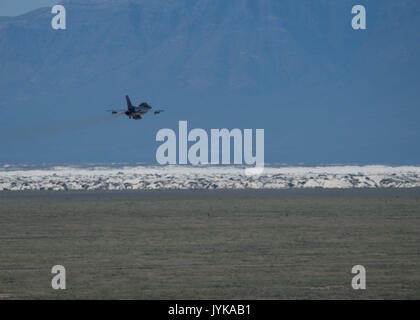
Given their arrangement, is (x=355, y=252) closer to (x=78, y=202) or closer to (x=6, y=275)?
(x=6, y=275)

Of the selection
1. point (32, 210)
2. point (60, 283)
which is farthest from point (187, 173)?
point (60, 283)

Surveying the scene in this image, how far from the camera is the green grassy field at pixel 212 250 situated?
3862cm

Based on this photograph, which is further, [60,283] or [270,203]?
[270,203]

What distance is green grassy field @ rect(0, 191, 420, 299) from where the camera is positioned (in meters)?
38.6

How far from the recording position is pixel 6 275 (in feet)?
139

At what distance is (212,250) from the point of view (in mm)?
50594

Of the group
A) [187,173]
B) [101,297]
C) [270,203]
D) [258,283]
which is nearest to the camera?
[101,297]

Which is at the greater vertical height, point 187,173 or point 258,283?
point 187,173

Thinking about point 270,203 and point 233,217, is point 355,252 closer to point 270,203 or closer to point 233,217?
point 233,217

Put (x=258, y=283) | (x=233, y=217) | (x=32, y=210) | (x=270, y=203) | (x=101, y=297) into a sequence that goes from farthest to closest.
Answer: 1. (x=270, y=203)
2. (x=32, y=210)
3. (x=233, y=217)
4. (x=258, y=283)
5. (x=101, y=297)

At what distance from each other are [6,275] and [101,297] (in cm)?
694
